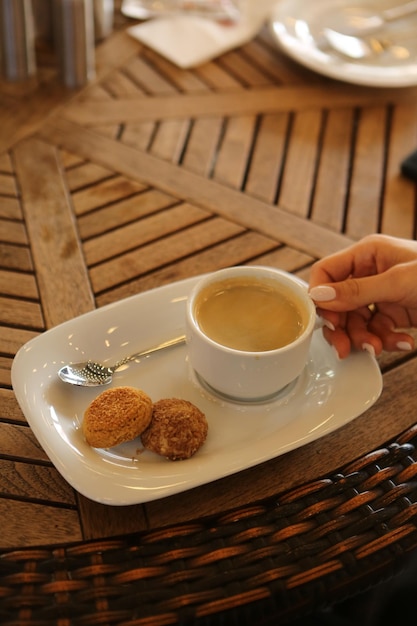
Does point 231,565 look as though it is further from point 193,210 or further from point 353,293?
point 193,210

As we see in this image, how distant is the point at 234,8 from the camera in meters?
1.26

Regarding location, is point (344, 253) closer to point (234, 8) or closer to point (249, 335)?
point (249, 335)

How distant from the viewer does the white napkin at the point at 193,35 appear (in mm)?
1173

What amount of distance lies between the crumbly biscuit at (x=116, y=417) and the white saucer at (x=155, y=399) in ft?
0.05

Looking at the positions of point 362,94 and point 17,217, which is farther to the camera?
point 362,94

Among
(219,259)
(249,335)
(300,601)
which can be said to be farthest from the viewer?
(219,259)

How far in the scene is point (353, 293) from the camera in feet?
2.31

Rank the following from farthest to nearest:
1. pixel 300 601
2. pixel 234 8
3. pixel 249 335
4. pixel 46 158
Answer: pixel 234 8
pixel 46 158
pixel 249 335
pixel 300 601

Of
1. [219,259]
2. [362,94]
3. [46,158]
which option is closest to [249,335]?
[219,259]

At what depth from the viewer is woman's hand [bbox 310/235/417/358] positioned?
27.7 inches

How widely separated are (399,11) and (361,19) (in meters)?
0.07

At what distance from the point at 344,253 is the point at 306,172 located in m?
0.27

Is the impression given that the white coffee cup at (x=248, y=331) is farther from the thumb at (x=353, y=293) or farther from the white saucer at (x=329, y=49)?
the white saucer at (x=329, y=49)

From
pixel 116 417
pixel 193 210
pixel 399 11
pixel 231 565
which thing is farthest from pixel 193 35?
pixel 231 565
